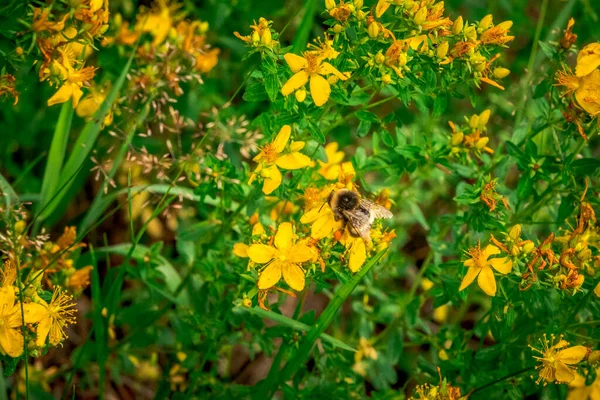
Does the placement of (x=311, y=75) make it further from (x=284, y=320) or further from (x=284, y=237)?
(x=284, y=320)

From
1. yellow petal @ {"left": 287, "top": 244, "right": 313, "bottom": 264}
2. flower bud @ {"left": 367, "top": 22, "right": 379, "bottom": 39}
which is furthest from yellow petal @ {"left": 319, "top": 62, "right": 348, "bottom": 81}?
yellow petal @ {"left": 287, "top": 244, "right": 313, "bottom": 264}

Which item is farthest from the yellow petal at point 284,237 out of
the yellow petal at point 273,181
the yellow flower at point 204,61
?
the yellow flower at point 204,61

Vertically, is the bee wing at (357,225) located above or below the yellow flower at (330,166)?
above

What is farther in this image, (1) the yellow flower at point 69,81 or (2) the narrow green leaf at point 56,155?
(2) the narrow green leaf at point 56,155

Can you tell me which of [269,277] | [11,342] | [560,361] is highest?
[269,277]

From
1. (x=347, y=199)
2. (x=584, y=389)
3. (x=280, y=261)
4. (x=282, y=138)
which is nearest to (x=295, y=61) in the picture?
(x=282, y=138)

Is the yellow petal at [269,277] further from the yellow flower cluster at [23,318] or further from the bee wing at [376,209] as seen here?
the yellow flower cluster at [23,318]

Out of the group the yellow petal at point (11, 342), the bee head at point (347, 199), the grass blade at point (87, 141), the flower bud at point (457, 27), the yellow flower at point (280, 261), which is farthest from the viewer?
the grass blade at point (87, 141)

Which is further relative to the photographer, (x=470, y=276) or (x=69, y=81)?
(x=69, y=81)
